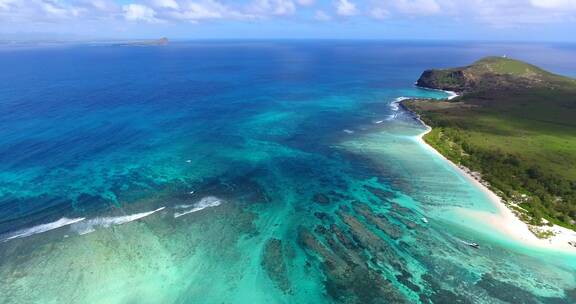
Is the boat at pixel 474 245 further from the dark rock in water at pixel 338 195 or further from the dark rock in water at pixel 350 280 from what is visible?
the dark rock in water at pixel 338 195

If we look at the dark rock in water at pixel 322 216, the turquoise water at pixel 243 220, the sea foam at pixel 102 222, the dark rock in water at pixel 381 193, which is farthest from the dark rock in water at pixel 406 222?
the sea foam at pixel 102 222

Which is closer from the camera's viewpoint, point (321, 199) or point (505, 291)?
point (505, 291)

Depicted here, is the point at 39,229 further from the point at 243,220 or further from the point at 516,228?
the point at 516,228

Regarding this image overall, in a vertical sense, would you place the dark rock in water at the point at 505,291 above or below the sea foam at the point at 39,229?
above

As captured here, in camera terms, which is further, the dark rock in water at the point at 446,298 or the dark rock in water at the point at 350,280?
the dark rock in water at the point at 350,280

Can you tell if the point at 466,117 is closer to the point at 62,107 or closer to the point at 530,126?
the point at 530,126

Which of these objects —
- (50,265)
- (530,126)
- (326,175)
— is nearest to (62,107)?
(50,265)

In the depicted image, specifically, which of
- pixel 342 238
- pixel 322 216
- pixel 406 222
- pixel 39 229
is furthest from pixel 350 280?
pixel 39 229
